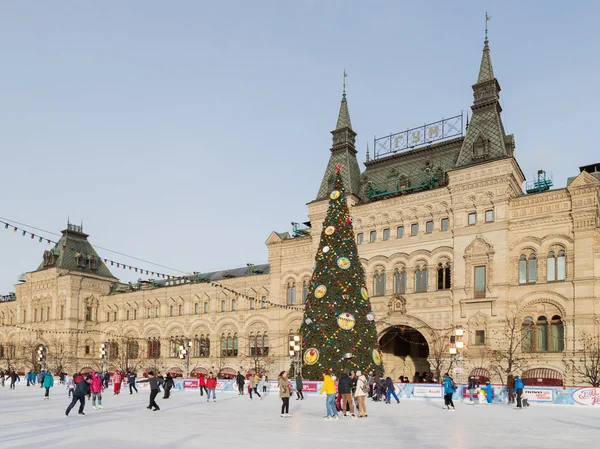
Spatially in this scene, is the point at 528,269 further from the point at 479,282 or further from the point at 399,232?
the point at 399,232

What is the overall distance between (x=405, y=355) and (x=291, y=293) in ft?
37.4

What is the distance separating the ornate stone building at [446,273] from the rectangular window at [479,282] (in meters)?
0.07

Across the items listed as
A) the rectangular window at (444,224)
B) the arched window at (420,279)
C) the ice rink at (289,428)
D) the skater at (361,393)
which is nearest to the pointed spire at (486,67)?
the rectangular window at (444,224)

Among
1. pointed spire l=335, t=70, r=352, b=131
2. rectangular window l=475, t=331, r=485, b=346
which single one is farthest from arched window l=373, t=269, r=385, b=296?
pointed spire l=335, t=70, r=352, b=131

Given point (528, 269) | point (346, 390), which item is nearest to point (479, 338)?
point (528, 269)

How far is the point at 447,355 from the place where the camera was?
41875 millimetres

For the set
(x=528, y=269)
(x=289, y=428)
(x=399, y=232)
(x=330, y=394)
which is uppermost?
(x=399, y=232)

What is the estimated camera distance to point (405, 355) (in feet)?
165

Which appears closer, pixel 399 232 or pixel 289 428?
pixel 289 428

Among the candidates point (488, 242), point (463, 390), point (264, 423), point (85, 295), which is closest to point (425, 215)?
point (488, 242)

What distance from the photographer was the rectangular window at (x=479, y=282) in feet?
136

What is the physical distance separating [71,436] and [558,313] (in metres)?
32.4

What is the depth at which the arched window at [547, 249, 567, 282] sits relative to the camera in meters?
39.0

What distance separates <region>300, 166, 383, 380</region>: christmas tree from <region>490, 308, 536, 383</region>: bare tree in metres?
8.58
